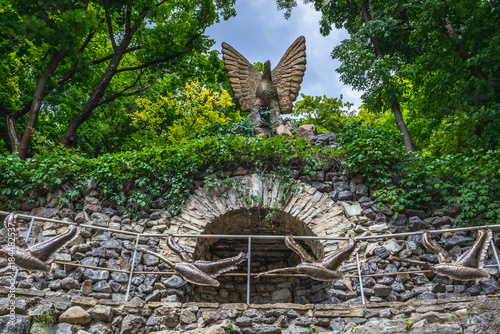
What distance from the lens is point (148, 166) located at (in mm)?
6043

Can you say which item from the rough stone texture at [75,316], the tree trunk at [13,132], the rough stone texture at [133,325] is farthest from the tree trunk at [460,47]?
the tree trunk at [13,132]

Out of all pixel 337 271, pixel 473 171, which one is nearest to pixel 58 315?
pixel 337 271

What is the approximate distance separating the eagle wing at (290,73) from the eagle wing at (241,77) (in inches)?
17.2

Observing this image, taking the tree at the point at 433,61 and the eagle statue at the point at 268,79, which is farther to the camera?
the eagle statue at the point at 268,79

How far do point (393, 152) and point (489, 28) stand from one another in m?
3.58

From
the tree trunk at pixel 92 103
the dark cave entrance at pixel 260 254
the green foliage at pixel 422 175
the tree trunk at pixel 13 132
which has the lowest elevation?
the dark cave entrance at pixel 260 254

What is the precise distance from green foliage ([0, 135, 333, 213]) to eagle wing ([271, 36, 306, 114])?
69.1 inches

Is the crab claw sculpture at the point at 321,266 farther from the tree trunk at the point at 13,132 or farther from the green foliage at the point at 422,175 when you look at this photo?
the tree trunk at the point at 13,132

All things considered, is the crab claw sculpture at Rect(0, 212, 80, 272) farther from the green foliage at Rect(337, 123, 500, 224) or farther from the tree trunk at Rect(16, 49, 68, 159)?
the green foliage at Rect(337, 123, 500, 224)

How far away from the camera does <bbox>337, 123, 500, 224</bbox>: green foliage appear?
5.43 meters

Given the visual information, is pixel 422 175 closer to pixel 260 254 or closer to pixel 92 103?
Answer: pixel 260 254

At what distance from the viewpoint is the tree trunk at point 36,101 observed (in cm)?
704

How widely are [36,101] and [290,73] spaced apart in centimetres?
498

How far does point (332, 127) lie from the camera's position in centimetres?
1343
